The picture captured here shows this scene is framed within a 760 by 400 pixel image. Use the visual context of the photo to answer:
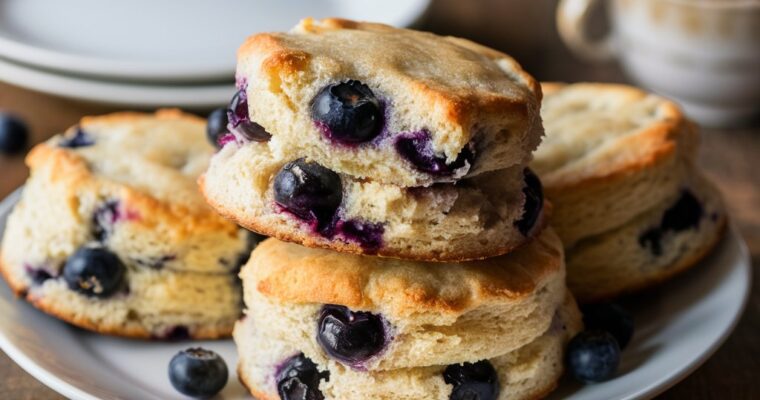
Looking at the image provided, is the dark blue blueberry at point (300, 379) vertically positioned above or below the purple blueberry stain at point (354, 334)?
below

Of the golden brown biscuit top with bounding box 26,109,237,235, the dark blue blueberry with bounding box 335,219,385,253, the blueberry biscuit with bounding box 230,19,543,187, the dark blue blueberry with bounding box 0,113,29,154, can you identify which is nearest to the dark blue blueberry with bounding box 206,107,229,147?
the golden brown biscuit top with bounding box 26,109,237,235

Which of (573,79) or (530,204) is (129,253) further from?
(573,79)

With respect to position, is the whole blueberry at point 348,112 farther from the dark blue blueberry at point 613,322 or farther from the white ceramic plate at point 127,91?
the white ceramic plate at point 127,91

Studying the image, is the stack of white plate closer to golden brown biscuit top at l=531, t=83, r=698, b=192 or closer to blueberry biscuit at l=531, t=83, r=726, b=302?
golden brown biscuit top at l=531, t=83, r=698, b=192

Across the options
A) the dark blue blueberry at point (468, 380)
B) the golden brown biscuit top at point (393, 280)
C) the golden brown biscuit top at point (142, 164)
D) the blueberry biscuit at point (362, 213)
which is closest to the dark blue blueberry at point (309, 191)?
the blueberry biscuit at point (362, 213)

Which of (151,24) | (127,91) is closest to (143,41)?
(151,24)

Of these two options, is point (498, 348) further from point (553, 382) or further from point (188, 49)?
point (188, 49)
